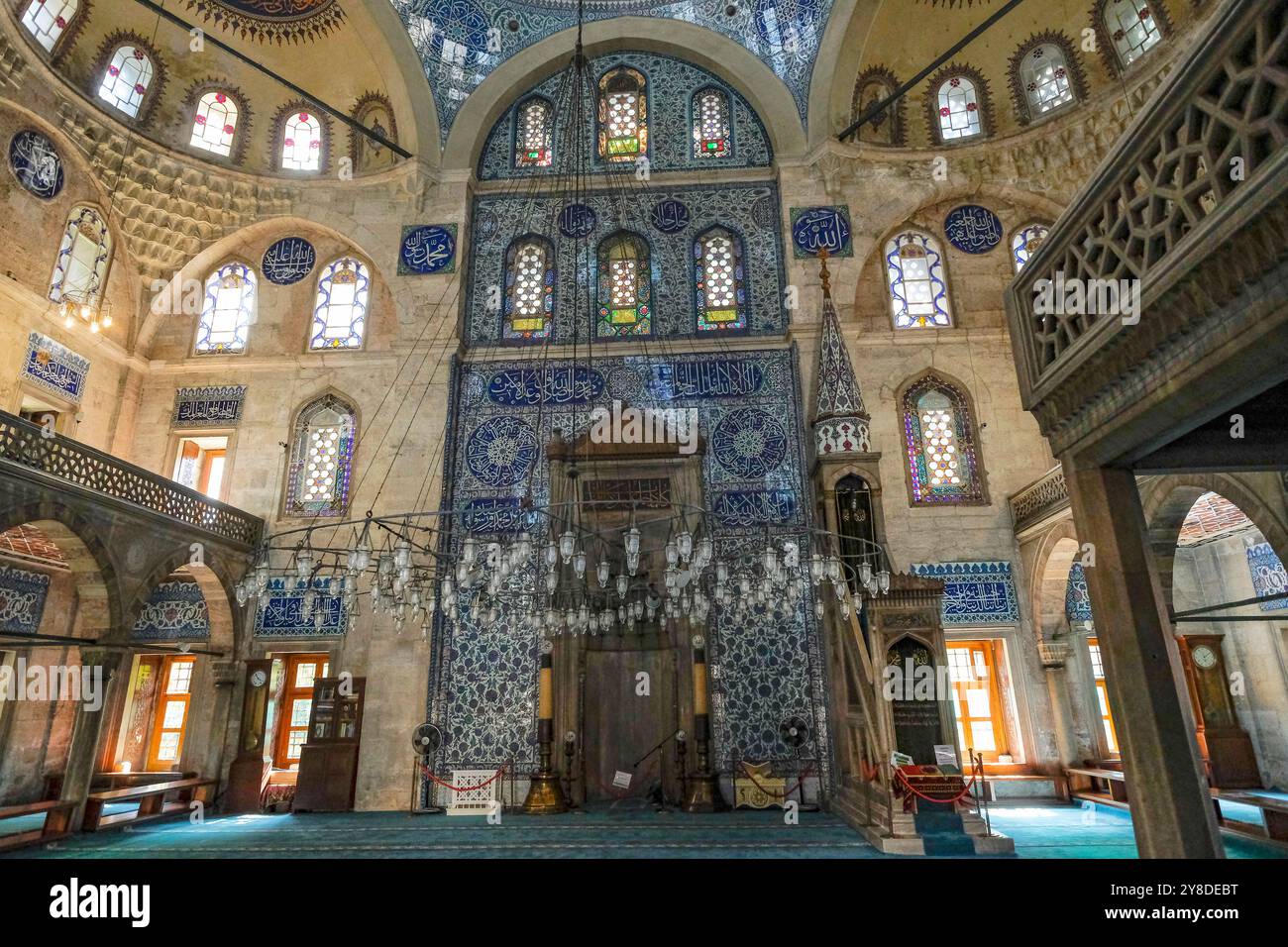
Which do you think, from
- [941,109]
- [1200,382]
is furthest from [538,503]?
[941,109]

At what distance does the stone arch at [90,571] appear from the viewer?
659 centimetres

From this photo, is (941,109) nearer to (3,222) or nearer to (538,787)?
(538,787)

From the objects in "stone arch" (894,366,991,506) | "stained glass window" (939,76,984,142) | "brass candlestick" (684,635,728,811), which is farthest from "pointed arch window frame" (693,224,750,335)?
"brass candlestick" (684,635,728,811)

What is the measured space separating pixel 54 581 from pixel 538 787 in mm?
6490

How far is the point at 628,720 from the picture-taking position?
8.32 metres

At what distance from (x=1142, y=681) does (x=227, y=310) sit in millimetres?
11164

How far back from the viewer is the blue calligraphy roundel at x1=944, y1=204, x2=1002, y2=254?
9820 mm

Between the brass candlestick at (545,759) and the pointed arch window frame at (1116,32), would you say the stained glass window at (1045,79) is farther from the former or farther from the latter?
the brass candlestick at (545,759)

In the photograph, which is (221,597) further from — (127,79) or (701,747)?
(127,79)

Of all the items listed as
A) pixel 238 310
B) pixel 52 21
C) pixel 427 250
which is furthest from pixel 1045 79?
pixel 52 21

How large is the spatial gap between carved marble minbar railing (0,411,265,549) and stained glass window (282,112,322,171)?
5.18 metres

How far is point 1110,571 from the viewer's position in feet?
9.05

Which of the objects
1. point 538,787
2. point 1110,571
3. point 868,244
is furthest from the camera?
point 868,244

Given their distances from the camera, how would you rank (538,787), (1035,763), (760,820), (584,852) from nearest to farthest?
(584,852)
(760,820)
(538,787)
(1035,763)
